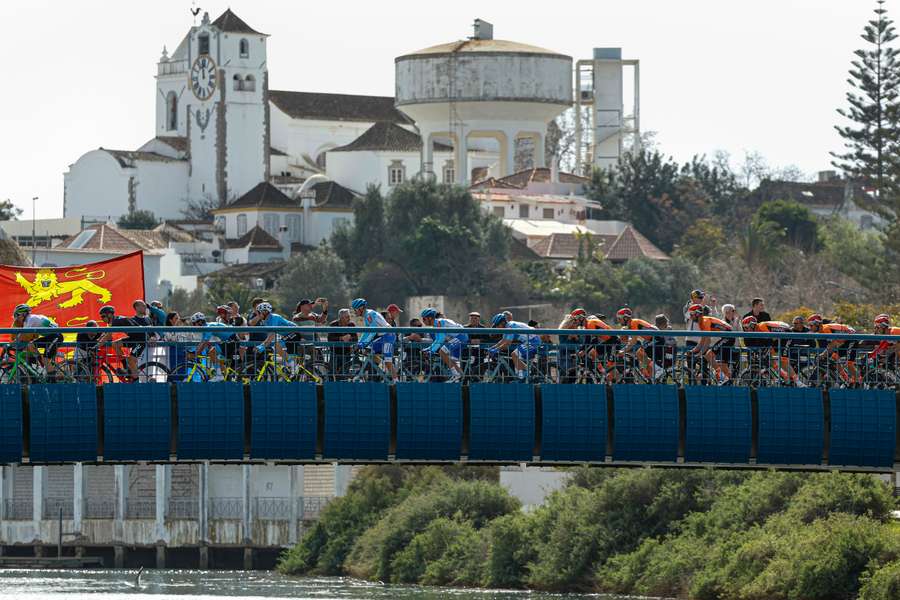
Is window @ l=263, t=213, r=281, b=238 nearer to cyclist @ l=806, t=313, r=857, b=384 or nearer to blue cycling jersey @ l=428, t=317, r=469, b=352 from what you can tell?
cyclist @ l=806, t=313, r=857, b=384

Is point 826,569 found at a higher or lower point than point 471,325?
lower

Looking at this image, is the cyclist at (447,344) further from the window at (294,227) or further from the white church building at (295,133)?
the window at (294,227)

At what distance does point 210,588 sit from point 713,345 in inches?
1357

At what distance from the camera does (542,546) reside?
6862 centimetres

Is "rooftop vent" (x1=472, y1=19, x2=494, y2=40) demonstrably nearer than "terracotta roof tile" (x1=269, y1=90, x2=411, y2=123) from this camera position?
Yes

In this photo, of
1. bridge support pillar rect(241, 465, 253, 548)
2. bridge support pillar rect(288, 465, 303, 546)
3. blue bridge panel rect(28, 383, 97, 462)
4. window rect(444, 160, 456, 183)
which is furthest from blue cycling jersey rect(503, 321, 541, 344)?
window rect(444, 160, 456, 183)

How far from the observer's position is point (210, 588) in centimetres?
7125

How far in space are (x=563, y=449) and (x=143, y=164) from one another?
12933 cm

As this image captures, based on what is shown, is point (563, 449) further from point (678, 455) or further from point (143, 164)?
point (143, 164)

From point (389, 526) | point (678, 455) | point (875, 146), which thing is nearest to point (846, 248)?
point (875, 146)

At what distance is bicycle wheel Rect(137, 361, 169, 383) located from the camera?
38469 mm

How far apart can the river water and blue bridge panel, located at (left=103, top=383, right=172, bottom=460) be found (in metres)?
26.5

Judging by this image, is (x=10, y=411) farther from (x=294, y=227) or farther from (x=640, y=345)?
(x=294, y=227)

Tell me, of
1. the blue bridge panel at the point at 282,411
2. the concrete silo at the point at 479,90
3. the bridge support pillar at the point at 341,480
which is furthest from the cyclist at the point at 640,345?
the concrete silo at the point at 479,90
